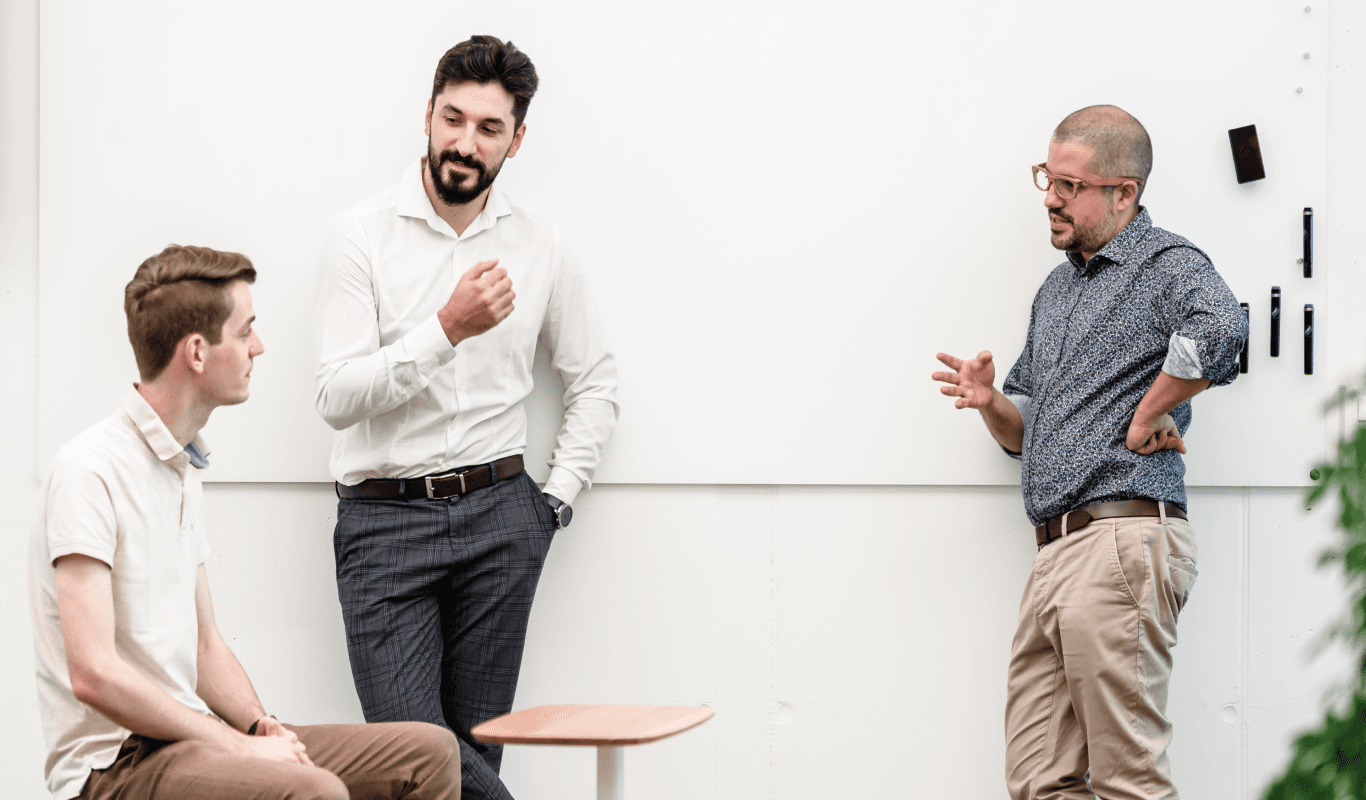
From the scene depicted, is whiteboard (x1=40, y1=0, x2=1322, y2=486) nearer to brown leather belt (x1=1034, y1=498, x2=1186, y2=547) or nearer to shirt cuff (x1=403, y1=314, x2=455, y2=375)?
brown leather belt (x1=1034, y1=498, x2=1186, y2=547)

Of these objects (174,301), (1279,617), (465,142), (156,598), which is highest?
(465,142)

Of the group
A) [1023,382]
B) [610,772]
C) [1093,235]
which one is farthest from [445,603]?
[1093,235]

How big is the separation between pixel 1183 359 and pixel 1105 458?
0.27 metres

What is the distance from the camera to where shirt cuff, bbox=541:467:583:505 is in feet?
8.54

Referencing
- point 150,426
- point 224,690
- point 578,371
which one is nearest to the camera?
point 150,426

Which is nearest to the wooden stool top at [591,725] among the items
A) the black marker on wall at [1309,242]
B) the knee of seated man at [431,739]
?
the knee of seated man at [431,739]

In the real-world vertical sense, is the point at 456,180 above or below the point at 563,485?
above

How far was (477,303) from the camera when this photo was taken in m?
2.24

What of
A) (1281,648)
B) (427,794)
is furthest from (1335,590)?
(427,794)

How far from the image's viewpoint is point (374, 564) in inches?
97.8

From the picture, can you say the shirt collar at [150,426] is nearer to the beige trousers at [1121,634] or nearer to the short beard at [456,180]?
the short beard at [456,180]

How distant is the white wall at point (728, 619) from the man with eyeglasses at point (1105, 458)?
26 centimetres

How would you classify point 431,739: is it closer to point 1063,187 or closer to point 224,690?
point 224,690

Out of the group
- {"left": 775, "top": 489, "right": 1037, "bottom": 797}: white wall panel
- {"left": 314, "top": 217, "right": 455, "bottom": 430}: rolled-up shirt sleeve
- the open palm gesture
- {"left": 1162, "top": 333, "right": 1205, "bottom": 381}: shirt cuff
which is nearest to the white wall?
{"left": 775, "top": 489, "right": 1037, "bottom": 797}: white wall panel
